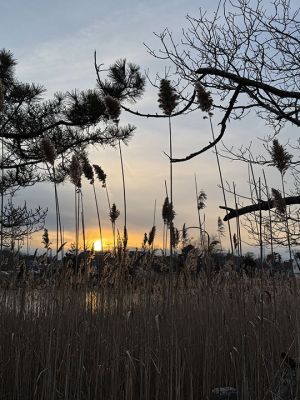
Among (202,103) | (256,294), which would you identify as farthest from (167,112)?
(256,294)

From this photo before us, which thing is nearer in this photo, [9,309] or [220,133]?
[9,309]

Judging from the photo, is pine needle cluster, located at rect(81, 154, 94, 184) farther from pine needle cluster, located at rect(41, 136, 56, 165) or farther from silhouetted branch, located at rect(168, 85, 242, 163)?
silhouetted branch, located at rect(168, 85, 242, 163)

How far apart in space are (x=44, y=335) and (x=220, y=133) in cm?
309

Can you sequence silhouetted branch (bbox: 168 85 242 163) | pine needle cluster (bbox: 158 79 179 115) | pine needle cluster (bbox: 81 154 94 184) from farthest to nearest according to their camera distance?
silhouetted branch (bbox: 168 85 242 163), pine needle cluster (bbox: 81 154 94 184), pine needle cluster (bbox: 158 79 179 115)

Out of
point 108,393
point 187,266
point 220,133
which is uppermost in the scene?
point 220,133

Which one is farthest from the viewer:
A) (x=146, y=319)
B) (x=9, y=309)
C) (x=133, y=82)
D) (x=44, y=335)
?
(x=133, y=82)

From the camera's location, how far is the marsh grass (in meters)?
2.29

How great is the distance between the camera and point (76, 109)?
904 centimetres

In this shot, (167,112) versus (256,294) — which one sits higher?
(167,112)

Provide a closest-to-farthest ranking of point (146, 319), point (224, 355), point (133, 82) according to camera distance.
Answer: point (146, 319) → point (224, 355) → point (133, 82)

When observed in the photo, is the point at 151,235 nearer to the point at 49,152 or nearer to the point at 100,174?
the point at 100,174

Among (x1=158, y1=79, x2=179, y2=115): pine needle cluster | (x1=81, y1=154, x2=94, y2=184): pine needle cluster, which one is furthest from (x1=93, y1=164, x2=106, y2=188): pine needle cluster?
(x1=158, y1=79, x2=179, y2=115): pine needle cluster

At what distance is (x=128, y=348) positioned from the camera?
8.75ft

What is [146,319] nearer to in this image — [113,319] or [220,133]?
[113,319]
